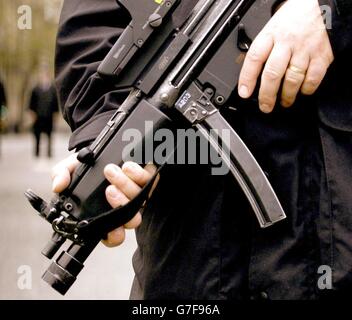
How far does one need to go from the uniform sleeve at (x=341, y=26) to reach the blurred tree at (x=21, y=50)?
34.5 meters

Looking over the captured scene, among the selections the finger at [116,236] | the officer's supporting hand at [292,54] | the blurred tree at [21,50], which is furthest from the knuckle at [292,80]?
the blurred tree at [21,50]

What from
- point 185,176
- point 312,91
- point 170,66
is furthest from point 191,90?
point 312,91

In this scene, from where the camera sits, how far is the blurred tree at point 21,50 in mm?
36062

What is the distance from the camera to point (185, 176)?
6.54 ft

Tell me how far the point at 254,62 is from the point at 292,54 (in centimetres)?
9

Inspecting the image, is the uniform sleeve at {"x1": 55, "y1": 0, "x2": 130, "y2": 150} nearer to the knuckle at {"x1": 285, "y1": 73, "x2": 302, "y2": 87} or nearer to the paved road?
the knuckle at {"x1": 285, "y1": 73, "x2": 302, "y2": 87}

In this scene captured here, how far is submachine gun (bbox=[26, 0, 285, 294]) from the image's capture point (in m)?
1.96

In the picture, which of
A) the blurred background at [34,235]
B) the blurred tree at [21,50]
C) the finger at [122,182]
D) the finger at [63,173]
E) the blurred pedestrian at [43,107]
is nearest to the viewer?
the finger at [122,182]

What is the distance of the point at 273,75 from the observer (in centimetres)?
178

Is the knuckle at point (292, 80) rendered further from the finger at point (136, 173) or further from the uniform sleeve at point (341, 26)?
the finger at point (136, 173)

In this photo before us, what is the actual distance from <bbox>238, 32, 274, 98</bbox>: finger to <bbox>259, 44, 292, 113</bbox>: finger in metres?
0.02

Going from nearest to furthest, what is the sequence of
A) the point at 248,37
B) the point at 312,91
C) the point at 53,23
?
the point at 312,91 → the point at 248,37 → the point at 53,23
